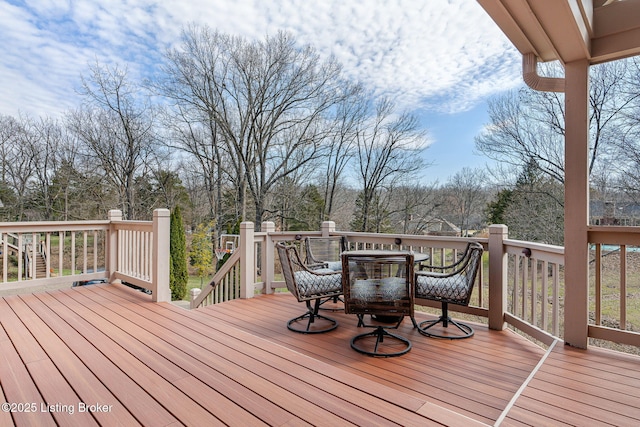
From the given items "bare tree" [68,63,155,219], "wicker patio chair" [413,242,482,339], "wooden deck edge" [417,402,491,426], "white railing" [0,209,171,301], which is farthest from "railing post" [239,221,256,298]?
"bare tree" [68,63,155,219]

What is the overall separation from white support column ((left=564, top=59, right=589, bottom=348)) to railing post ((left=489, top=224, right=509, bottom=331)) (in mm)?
705

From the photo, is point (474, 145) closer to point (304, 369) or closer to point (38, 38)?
point (304, 369)

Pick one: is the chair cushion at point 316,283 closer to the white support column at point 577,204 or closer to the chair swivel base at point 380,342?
the chair swivel base at point 380,342

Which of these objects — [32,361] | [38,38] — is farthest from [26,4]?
[32,361]

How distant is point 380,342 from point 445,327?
866mm

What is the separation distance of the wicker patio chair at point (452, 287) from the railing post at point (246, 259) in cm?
240

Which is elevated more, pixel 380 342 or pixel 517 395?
pixel 517 395

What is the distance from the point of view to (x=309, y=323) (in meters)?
3.39

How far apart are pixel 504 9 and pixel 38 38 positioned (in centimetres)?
1417

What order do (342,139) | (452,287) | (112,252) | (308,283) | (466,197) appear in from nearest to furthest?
(452,287) < (308,283) < (112,252) < (466,197) < (342,139)

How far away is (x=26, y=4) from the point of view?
9.40 meters

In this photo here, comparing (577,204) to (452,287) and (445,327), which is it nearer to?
(452,287)

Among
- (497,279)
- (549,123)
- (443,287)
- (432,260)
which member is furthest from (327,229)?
(549,123)

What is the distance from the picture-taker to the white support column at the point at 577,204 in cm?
263
